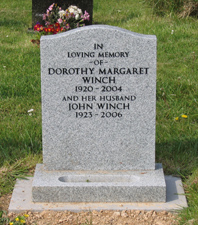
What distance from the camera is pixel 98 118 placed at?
119 inches

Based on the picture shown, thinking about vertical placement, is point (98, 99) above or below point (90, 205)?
above

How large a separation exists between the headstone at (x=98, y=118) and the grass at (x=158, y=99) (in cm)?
34

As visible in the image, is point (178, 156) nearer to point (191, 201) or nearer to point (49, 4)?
point (191, 201)

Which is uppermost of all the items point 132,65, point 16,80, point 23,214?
point 132,65

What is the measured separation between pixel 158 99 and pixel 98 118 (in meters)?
1.71

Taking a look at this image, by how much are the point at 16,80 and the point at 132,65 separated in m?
2.46

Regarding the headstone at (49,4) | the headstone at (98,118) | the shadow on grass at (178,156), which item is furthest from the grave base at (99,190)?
the headstone at (49,4)

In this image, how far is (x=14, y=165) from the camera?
10.9 feet

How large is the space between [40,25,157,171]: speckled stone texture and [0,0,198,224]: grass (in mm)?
405

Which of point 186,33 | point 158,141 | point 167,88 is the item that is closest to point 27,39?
point 186,33

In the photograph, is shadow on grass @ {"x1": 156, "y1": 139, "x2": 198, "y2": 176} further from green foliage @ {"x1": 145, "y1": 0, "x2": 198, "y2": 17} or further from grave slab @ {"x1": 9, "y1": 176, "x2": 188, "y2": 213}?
green foliage @ {"x1": 145, "y1": 0, "x2": 198, "y2": 17}

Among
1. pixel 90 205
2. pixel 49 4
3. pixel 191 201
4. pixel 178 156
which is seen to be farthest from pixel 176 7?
pixel 90 205

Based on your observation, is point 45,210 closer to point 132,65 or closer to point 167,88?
point 132,65

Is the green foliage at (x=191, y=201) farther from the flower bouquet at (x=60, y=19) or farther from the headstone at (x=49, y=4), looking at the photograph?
the headstone at (x=49, y=4)
